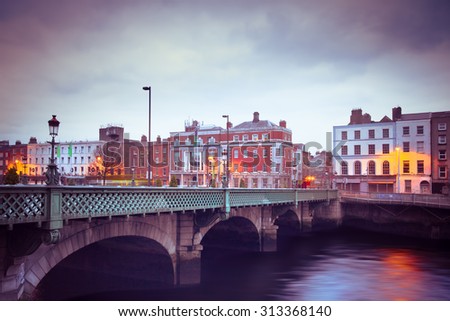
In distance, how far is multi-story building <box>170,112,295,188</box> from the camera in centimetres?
6881

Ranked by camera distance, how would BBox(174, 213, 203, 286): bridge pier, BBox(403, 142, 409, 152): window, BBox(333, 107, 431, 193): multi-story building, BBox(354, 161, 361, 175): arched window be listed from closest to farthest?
BBox(174, 213, 203, 286): bridge pier
BBox(333, 107, 431, 193): multi-story building
BBox(403, 142, 409, 152): window
BBox(354, 161, 361, 175): arched window

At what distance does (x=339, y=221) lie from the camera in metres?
45.8

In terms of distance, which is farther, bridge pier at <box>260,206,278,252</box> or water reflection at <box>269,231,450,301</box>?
bridge pier at <box>260,206,278,252</box>

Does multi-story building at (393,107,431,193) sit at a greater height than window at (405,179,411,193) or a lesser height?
greater

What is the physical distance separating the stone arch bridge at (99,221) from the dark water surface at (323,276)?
2050 millimetres

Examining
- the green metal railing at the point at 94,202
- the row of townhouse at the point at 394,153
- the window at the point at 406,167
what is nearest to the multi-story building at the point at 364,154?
the row of townhouse at the point at 394,153

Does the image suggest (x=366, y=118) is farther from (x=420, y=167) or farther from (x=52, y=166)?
(x=52, y=166)

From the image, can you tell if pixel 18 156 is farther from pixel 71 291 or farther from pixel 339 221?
pixel 339 221

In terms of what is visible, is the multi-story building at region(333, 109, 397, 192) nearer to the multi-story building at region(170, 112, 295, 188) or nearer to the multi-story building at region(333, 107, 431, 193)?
the multi-story building at region(333, 107, 431, 193)

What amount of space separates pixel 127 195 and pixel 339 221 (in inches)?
1419

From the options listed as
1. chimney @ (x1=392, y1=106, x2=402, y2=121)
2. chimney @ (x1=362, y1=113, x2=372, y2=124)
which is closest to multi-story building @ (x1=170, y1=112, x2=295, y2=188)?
chimney @ (x1=362, y1=113, x2=372, y2=124)

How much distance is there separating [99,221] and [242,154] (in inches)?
2233

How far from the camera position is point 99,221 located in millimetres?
14656
